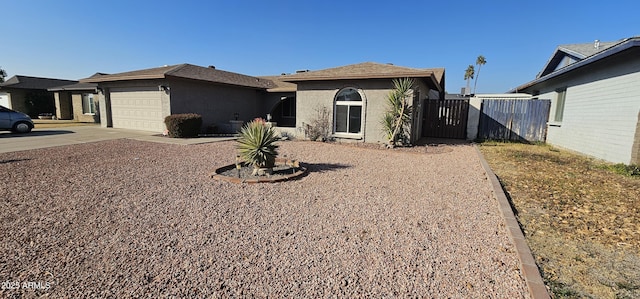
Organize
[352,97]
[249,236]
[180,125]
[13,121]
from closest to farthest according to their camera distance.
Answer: [249,236], [352,97], [180,125], [13,121]

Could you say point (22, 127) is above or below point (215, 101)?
below

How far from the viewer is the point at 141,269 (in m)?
2.81

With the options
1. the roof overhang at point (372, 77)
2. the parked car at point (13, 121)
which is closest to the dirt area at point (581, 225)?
the roof overhang at point (372, 77)

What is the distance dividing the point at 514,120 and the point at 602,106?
17.2 ft

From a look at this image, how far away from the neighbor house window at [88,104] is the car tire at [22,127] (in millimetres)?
8470

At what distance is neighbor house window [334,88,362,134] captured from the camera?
1238 centimetres

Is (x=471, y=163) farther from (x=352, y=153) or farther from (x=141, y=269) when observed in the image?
(x=141, y=269)

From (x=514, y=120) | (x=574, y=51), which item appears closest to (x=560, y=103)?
(x=514, y=120)

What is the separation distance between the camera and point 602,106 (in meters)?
9.09

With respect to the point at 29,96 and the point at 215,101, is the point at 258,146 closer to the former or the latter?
the point at 215,101

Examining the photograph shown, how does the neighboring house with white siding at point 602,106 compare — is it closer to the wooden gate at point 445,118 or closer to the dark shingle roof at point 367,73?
the wooden gate at point 445,118

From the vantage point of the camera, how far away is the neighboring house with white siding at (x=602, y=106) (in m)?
7.62

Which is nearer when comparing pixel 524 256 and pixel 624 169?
pixel 524 256

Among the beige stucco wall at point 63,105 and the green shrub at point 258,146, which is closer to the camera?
the green shrub at point 258,146
